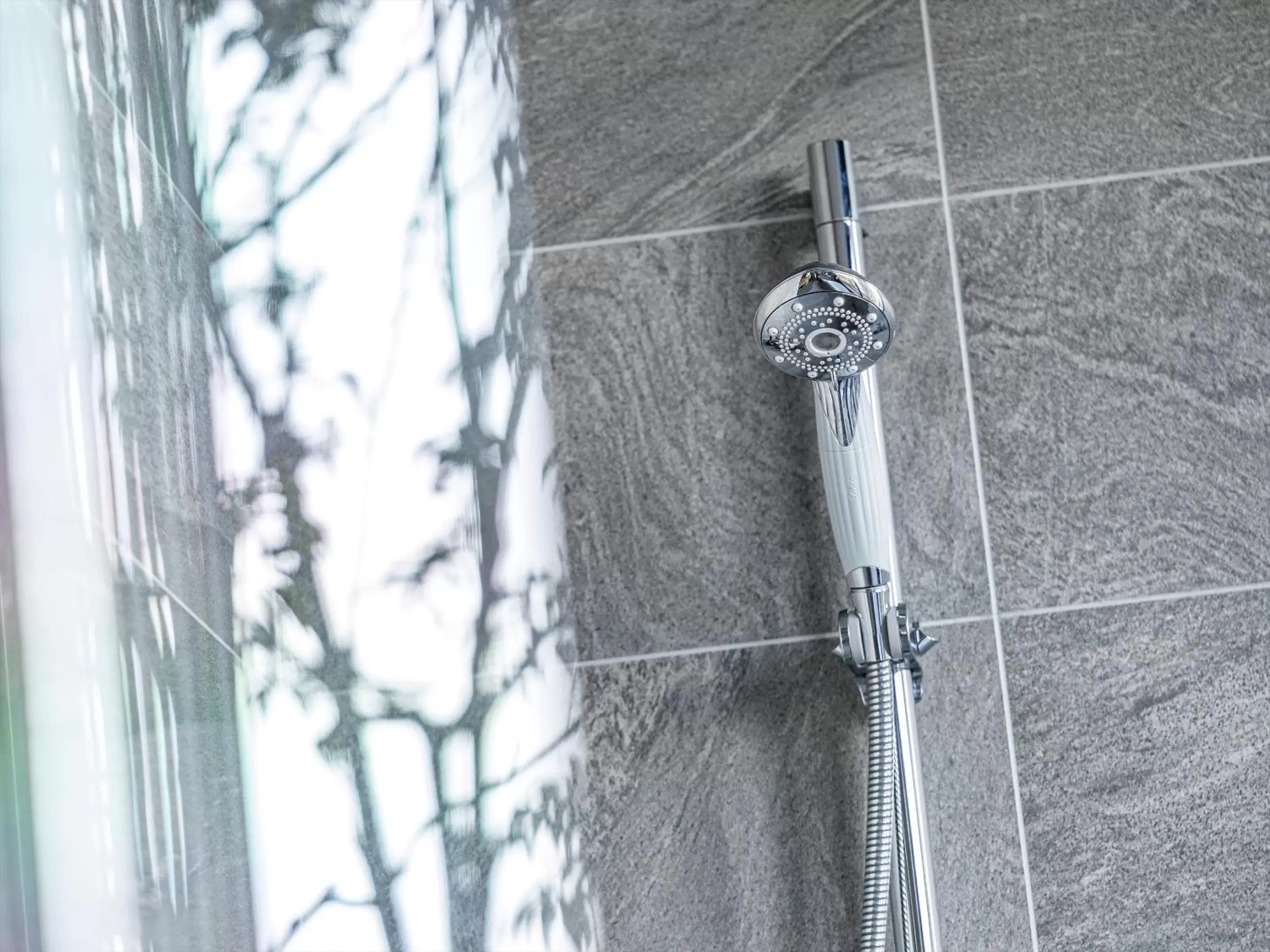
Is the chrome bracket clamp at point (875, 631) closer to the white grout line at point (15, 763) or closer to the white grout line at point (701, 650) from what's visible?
the white grout line at point (701, 650)

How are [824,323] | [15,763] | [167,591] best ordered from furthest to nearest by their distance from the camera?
[824,323] → [167,591] → [15,763]

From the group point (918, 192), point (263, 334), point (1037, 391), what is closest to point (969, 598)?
point (1037, 391)

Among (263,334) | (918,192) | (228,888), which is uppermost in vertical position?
(918,192)

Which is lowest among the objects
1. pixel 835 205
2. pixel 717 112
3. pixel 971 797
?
pixel 971 797

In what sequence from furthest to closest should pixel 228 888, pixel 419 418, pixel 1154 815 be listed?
pixel 1154 815
pixel 419 418
pixel 228 888

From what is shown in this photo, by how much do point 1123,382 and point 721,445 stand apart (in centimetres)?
33

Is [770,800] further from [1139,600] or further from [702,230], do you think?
[702,230]

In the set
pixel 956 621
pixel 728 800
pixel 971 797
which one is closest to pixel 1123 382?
pixel 956 621

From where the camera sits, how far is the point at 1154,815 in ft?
3.10

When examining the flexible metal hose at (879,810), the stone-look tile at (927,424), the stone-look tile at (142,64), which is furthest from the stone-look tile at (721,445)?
the stone-look tile at (142,64)

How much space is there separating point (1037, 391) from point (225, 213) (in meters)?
0.69

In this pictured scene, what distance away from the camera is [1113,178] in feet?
3.32

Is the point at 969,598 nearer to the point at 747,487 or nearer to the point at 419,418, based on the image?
the point at 747,487

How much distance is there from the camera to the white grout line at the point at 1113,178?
3.30ft
